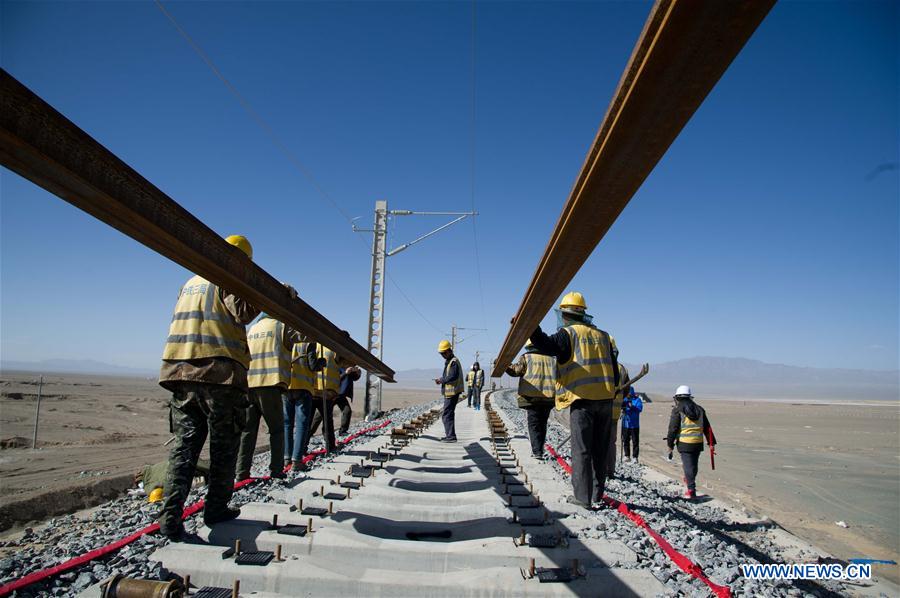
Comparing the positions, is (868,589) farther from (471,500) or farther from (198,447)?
(198,447)

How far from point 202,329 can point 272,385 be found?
7.32 ft

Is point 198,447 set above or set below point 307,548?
above

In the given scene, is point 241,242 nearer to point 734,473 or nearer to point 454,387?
point 454,387

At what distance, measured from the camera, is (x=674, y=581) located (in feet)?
9.77

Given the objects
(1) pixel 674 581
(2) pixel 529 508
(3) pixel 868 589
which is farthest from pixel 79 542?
(3) pixel 868 589

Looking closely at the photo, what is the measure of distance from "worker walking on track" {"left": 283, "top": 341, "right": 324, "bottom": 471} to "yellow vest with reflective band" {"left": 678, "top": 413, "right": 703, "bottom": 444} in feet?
17.5

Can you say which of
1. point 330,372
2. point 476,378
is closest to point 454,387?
point 330,372

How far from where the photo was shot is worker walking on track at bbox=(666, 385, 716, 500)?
23.4 ft

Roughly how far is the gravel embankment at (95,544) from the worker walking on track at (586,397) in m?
2.97

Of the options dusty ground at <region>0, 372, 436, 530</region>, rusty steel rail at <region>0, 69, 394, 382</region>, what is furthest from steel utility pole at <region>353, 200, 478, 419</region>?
rusty steel rail at <region>0, 69, 394, 382</region>

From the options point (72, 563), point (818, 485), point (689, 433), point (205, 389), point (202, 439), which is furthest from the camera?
point (818, 485)

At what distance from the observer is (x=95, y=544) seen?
3.46m

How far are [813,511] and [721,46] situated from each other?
980 centimetres

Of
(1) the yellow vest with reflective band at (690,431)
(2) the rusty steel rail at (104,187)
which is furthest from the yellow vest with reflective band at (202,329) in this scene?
(1) the yellow vest with reflective band at (690,431)
